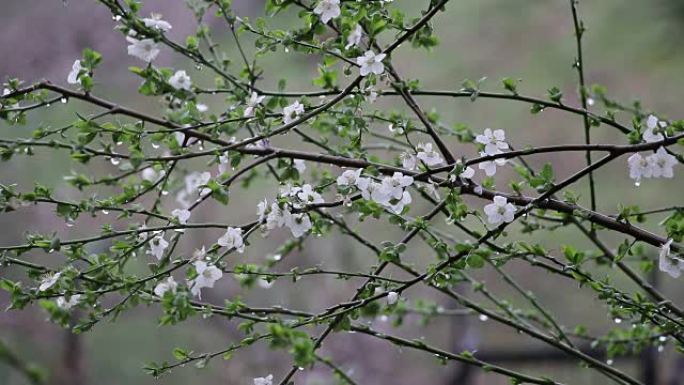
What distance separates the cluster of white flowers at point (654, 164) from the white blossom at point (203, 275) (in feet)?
1.77

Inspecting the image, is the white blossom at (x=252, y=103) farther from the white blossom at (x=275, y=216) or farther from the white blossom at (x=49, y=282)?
the white blossom at (x=49, y=282)

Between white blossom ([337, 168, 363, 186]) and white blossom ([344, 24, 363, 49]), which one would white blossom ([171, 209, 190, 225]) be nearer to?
white blossom ([337, 168, 363, 186])

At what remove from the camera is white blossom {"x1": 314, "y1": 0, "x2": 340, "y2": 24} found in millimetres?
1023

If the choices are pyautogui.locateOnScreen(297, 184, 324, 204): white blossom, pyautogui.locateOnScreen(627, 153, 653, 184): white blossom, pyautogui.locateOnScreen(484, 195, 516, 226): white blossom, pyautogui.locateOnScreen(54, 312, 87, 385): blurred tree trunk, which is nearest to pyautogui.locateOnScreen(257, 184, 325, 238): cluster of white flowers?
pyautogui.locateOnScreen(297, 184, 324, 204): white blossom

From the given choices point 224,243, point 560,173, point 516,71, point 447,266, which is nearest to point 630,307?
point 447,266

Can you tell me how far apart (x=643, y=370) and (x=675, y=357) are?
233 millimetres

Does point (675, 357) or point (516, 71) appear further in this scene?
point (516, 71)

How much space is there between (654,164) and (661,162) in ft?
0.03

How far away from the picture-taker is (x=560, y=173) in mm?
5414

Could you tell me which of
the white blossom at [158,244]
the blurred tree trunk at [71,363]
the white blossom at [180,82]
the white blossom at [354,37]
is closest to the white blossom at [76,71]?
the white blossom at [180,82]

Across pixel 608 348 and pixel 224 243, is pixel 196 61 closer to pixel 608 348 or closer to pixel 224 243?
pixel 224 243

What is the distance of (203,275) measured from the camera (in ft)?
3.20

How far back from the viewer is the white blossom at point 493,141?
105 centimetres

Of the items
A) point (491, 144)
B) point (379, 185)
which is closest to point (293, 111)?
point (379, 185)
